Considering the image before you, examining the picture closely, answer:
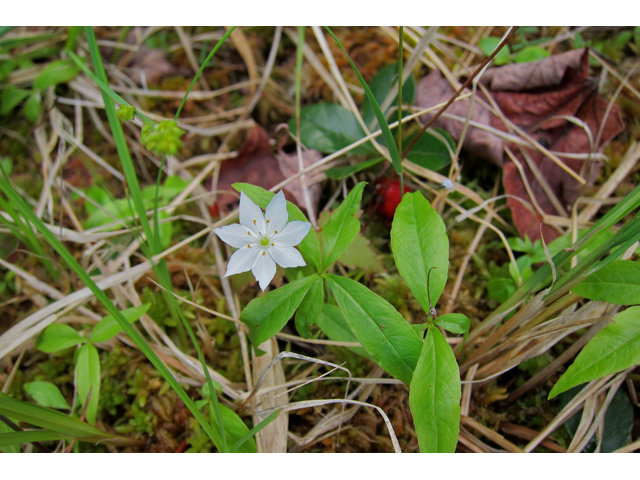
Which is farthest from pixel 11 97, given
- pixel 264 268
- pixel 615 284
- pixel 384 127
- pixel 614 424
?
pixel 614 424

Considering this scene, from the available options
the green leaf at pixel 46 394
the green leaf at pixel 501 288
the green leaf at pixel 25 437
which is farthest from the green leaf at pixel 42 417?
the green leaf at pixel 501 288

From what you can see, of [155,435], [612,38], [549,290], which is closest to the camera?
[549,290]

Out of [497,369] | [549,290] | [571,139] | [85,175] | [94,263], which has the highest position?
[571,139]

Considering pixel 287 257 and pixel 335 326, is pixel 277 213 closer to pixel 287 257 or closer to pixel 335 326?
pixel 287 257

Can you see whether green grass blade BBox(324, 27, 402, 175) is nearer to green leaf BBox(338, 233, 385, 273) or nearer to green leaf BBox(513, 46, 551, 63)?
green leaf BBox(338, 233, 385, 273)

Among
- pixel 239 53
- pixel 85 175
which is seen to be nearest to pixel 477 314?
pixel 239 53

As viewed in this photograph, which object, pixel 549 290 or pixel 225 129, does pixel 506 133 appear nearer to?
pixel 549 290

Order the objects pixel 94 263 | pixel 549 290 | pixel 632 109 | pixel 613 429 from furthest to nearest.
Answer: pixel 632 109, pixel 94 263, pixel 613 429, pixel 549 290
